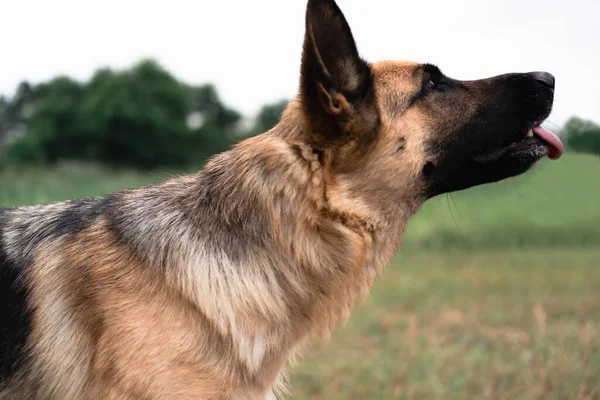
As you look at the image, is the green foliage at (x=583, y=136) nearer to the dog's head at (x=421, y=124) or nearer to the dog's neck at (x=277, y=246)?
the dog's head at (x=421, y=124)

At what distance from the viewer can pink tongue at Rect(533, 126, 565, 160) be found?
360 cm

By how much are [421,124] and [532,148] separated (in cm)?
66

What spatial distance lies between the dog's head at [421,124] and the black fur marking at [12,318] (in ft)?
5.65

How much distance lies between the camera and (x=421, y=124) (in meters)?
3.48

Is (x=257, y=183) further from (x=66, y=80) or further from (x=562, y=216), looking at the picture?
(x=66, y=80)

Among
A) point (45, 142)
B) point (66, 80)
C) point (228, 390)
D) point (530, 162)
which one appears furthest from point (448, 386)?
point (66, 80)

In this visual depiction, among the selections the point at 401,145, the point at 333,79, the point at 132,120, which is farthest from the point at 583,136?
the point at 132,120

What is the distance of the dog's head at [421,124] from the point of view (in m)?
→ 3.29

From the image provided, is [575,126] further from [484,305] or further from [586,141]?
[484,305]

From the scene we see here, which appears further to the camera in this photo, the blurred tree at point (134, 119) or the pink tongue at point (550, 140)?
the blurred tree at point (134, 119)

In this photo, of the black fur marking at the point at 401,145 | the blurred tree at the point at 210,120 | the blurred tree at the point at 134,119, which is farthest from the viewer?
the blurred tree at the point at 210,120

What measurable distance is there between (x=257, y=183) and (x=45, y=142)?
97.9ft

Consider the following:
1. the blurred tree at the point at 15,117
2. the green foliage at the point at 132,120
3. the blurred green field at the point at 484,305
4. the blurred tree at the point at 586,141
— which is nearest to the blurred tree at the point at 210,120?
the green foliage at the point at 132,120

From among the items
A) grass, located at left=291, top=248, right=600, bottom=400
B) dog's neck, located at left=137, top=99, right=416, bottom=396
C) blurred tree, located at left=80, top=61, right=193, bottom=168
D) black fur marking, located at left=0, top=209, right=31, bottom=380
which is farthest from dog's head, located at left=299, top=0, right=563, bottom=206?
blurred tree, located at left=80, top=61, right=193, bottom=168
